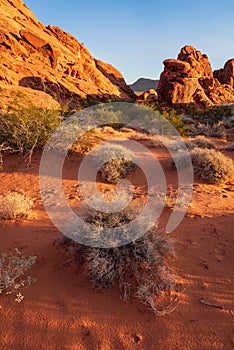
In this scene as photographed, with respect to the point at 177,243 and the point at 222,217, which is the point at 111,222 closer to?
the point at 177,243

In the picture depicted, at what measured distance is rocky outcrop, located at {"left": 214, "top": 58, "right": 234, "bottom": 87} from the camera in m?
45.2

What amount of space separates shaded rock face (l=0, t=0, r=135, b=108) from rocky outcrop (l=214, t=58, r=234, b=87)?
23549mm

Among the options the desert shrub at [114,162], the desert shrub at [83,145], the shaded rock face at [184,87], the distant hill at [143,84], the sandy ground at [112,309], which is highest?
the distant hill at [143,84]

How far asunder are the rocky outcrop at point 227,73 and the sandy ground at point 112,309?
49547 mm

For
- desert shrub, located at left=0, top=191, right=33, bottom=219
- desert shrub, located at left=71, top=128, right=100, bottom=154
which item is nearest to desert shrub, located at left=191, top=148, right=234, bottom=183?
desert shrub, located at left=71, top=128, right=100, bottom=154


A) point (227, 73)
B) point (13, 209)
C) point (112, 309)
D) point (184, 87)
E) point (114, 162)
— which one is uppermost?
point (227, 73)

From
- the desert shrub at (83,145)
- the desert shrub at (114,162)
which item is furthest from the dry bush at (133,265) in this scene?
the desert shrub at (83,145)

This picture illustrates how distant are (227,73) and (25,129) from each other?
162 feet

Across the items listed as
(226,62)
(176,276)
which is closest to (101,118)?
(176,276)

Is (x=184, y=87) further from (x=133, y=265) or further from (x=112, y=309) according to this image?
(x=112, y=309)

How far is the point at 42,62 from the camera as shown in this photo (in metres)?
27.1

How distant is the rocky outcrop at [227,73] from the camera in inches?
1779

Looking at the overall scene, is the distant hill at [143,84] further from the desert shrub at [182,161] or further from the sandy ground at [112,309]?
the sandy ground at [112,309]

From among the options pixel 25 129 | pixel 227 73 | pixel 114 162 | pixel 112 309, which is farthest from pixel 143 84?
pixel 112 309
